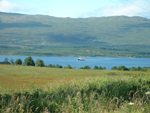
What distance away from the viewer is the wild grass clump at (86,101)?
11867mm

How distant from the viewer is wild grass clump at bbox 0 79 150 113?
38.9 ft

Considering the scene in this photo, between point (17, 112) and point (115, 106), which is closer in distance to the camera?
point (17, 112)

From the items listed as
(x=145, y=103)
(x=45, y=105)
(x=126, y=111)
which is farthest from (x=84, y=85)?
(x=126, y=111)

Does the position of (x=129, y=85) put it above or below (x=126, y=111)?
below

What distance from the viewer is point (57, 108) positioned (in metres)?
15.0

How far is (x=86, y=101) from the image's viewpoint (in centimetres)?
1464

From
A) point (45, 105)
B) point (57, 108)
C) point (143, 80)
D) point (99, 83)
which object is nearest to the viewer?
point (57, 108)

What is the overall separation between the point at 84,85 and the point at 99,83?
182 centimetres

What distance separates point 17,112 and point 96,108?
1.93 metres

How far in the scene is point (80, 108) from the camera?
11.9 meters

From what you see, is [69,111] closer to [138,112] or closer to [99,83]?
[138,112]

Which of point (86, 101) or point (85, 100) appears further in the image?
point (85, 100)

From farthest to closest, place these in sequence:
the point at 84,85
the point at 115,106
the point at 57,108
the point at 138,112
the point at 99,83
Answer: the point at 99,83 < the point at 84,85 < the point at 57,108 < the point at 115,106 < the point at 138,112

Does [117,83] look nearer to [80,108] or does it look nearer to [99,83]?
[99,83]
